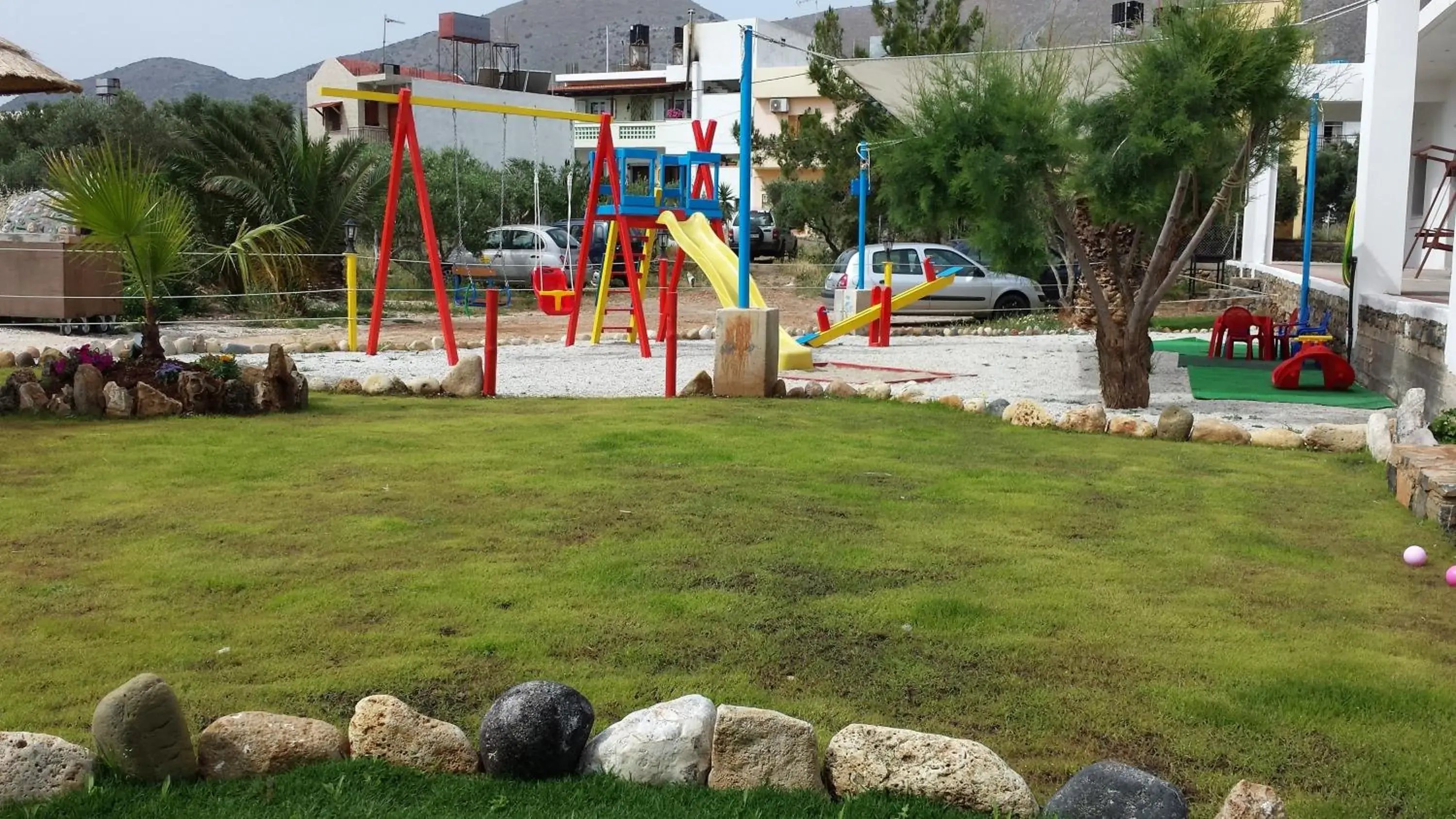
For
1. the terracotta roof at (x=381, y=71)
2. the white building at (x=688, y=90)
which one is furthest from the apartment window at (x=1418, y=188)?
the terracotta roof at (x=381, y=71)

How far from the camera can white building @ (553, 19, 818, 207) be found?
A: 2019 inches

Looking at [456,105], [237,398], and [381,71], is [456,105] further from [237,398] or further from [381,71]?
[381,71]

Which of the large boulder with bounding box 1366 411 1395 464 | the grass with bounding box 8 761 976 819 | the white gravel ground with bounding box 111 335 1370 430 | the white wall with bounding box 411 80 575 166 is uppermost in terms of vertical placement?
the white wall with bounding box 411 80 575 166

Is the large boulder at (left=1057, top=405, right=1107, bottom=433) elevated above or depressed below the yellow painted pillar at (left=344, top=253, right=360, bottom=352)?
below

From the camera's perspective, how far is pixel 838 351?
16.4m

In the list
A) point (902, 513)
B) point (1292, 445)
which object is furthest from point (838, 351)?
point (902, 513)

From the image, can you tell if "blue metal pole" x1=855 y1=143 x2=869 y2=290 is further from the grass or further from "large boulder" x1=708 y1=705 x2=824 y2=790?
the grass

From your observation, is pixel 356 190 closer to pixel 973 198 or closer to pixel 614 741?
pixel 973 198

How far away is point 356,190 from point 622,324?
479 centimetres

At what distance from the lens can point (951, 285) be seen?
20.9 meters

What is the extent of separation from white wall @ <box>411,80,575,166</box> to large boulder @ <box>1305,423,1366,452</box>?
32.5 metres

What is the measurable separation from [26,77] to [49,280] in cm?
833

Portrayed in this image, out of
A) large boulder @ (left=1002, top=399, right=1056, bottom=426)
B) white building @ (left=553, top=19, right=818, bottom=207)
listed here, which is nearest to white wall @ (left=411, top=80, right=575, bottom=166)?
white building @ (left=553, top=19, right=818, bottom=207)

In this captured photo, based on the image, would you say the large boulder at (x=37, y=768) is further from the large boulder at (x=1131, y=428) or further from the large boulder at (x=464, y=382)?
the large boulder at (x=464, y=382)
